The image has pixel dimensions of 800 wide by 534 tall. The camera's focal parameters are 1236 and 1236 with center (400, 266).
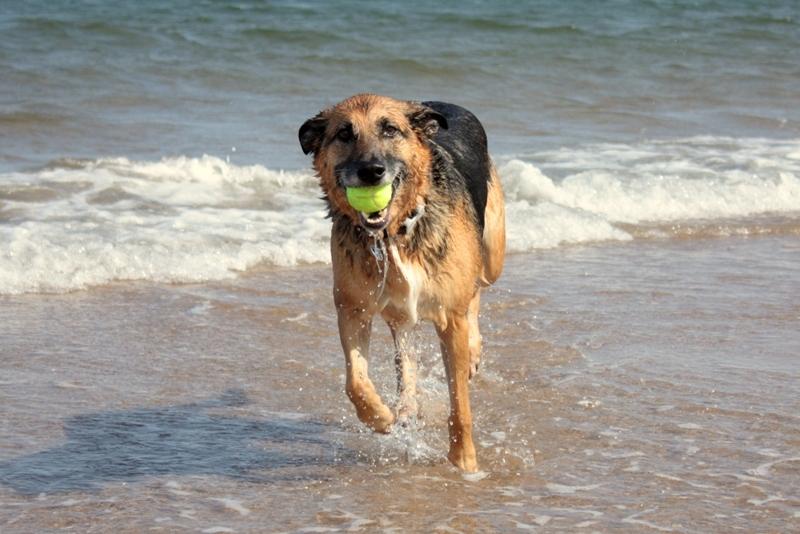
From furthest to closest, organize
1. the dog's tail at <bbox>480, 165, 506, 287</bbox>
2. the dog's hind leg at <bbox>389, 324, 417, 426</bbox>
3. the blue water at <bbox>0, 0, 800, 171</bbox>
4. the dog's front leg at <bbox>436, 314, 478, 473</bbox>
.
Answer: the blue water at <bbox>0, 0, 800, 171</bbox> < the dog's tail at <bbox>480, 165, 506, 287</bbox> < the dog's hind leg at <bbox>389, 324, 417, 426</bbox> < the dog's front leg at <bbox>436, 314, 478, 473</bbox>

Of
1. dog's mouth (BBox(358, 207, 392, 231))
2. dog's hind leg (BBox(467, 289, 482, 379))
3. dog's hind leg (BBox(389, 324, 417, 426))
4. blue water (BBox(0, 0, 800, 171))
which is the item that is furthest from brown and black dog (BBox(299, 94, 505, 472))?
blue water (BBox(0, 0, 800, 171))

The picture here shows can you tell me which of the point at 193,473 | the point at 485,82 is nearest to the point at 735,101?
the point at 485,82

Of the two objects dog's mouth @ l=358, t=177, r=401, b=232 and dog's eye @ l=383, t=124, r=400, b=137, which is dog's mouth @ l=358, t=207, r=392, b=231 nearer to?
dog's mouth @ l=358, t=177, r=401, b=232

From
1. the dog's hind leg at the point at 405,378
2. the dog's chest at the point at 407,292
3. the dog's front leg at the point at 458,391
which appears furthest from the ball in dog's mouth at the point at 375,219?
the dog's hind leg at the point at 405,378

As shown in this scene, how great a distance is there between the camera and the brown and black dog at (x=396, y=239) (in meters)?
→ 5.19

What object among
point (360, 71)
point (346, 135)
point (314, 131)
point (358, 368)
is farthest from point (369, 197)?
point (360, 71)

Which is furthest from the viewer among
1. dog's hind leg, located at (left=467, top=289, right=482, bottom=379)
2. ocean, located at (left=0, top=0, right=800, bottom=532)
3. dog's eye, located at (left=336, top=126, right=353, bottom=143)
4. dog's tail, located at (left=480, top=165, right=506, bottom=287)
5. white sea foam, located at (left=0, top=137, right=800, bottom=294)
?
white sea foam, located at (left=0, top=137, right=800, bottom=294)

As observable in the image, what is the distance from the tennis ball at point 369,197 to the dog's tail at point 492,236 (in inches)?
70.2

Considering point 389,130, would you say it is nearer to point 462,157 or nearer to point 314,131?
point 314,131

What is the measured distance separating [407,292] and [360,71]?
13868 mm

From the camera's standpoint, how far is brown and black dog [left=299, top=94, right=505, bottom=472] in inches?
204

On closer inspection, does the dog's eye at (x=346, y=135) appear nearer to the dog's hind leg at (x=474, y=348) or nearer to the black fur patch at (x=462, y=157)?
the black fur patch at (x=462, y=157)

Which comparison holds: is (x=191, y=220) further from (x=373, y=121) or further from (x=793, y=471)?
(x=793, y=471)

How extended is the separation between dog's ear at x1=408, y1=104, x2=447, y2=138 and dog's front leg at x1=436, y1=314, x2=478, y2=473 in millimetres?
822
